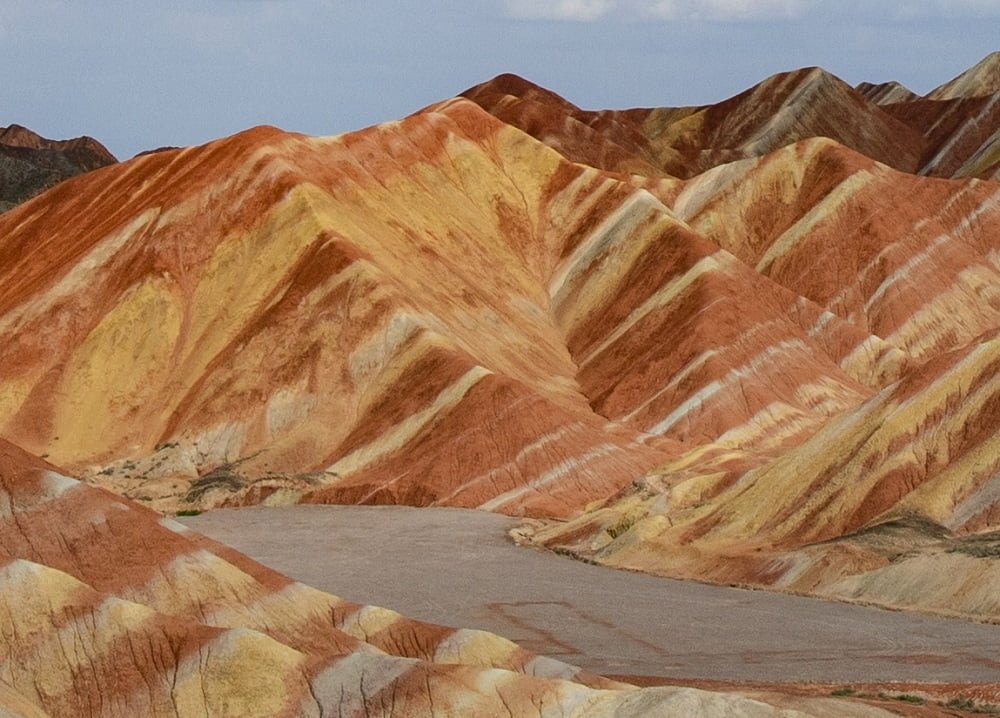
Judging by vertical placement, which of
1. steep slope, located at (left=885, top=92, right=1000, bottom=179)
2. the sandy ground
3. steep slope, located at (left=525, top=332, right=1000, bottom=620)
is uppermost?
steep slope, located at (left=885, top=92, right=1000, bottom=179)

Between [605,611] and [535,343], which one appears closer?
[605,611]

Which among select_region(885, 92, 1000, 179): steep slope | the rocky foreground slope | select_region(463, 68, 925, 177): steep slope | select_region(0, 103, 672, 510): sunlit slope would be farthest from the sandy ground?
select_region(885, 92, 1000, 179): steep slope

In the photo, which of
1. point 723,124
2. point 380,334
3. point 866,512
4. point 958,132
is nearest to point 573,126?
point 723,124

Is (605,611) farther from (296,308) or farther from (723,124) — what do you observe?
(723,124)

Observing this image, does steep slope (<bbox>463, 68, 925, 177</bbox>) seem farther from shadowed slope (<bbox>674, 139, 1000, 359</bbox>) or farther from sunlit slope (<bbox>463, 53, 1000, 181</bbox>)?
shadowed slope (<bbox>674, 139, 1000, 359</bbox>)

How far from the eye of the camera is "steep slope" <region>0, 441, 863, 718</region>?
32500mm

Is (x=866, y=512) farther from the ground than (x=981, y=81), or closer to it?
closer to it

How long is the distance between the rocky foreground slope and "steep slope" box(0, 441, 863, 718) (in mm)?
22922

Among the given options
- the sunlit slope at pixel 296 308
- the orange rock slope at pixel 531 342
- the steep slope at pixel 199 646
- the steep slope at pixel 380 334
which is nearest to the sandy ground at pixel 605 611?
the orange rock slope at pixel 531 342

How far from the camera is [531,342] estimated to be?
10612 cm

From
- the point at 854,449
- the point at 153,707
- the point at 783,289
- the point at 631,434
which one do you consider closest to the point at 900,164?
the point at 783,289

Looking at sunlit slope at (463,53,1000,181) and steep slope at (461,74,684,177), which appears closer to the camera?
steep slope at (461,74,684,177)

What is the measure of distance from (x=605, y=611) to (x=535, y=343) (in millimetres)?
49887

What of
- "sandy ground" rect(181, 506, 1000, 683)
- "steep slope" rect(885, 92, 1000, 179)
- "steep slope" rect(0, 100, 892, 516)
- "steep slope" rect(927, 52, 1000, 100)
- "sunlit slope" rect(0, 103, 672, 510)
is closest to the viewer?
"sandy ground" rect(181, 506, 1000, 683)
